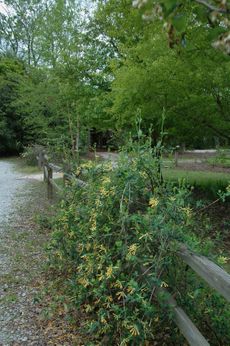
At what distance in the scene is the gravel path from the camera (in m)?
4.09

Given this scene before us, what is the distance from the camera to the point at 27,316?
4.43m

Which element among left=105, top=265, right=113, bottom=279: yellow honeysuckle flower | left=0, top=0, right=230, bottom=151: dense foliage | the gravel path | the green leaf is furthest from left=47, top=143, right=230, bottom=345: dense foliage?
the green leaf

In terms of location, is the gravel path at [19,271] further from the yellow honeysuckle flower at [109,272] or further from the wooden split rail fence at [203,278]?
the wooden split rail fence at [203,278]

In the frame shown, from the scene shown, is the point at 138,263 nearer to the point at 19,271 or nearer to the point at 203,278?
the point at 203,278

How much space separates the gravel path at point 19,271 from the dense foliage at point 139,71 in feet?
8.19

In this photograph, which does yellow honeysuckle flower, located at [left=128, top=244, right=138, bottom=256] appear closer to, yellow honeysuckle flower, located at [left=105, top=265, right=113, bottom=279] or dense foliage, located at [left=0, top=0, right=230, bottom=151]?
yellow honeysuckle flower, located at [left=105, top=265, right=113, bottom=279]

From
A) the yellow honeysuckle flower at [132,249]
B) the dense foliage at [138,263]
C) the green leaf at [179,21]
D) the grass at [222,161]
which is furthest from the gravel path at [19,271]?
the grass at [222,161]

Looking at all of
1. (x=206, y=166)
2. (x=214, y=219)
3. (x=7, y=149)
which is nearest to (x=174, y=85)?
(x=214, y=219)

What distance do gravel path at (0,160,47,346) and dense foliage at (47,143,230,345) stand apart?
53cm

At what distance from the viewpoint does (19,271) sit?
5797 mm

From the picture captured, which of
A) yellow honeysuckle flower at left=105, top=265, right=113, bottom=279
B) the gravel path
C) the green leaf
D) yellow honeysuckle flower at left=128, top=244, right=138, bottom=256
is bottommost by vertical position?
the gravel path

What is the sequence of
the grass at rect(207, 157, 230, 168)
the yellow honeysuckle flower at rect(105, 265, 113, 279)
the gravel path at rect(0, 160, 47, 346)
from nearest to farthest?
the yellow honeysuckle flower at rect(105, 265, 113, 279), the gravel path at rect(0, 160, 47, 346), the grass at rect(207, 157, 230, 168)

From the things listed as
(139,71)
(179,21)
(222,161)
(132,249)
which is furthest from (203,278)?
(222,161)

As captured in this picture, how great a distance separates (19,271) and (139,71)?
4.37 meters
